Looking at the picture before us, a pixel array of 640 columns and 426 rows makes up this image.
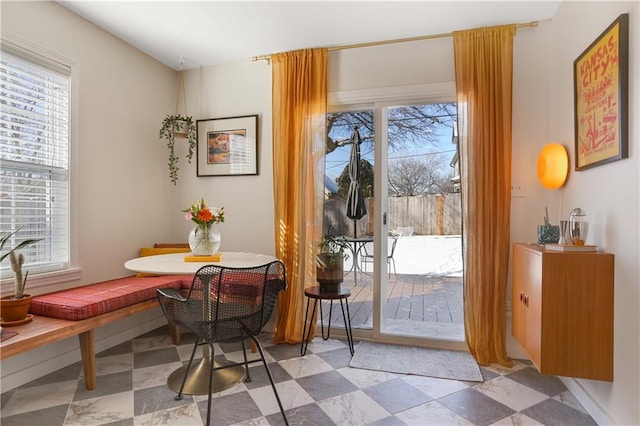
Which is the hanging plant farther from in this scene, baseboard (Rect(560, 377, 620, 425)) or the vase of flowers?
baseboard (Rect(560, 377, 620, 425))

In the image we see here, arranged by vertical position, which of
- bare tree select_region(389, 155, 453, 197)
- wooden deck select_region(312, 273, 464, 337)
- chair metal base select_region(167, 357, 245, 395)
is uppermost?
bare tree select_region(389, 155, 453, 197)

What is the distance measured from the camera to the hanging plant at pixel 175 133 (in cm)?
350

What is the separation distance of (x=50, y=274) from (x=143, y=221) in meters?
0.95

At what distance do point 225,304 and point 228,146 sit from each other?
2.08 m

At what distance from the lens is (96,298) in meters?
2.39

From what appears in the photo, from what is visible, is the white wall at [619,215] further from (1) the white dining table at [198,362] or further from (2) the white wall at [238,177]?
(2) the white wall at [238,177]

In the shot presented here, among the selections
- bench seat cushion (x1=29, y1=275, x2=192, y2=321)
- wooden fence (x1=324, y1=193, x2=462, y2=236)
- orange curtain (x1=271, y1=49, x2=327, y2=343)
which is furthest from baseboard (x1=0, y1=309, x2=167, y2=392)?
wooden fence (x1=324, y1=193, x2=462, y2=236)

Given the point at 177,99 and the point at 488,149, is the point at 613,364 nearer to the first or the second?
the point at 488,149

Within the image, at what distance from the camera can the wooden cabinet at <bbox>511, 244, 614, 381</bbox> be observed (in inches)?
74.2

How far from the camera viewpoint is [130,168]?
327 centimetres

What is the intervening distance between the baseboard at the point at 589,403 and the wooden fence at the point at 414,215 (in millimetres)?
1289

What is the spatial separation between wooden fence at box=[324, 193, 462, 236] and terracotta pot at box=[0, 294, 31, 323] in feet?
7.33

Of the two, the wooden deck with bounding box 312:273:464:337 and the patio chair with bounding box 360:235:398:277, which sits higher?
the patio chair with bounding box 360:235:398:277

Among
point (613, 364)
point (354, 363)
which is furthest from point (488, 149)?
point (354, 363)
